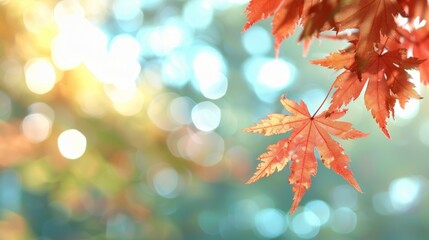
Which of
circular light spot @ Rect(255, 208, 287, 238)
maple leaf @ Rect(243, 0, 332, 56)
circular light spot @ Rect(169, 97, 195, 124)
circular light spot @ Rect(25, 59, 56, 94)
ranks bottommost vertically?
maple leaf @ Rect(243, 0, 332, 56)

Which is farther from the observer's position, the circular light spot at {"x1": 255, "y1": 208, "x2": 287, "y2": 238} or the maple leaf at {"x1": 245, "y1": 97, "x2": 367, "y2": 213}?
the circular light spot at {"x1": 255, "y1": 208, "x2": 287, "y2": 238}

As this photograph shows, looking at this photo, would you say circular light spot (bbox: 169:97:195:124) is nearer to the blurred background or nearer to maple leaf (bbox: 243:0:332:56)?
the blurred background

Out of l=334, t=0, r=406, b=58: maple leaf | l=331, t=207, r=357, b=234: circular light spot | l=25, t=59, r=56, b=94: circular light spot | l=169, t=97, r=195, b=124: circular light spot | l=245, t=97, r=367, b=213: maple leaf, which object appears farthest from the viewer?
l=331, t=207, r=357, b=234: circular light spot

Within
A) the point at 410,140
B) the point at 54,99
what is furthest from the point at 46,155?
the point at 410,140

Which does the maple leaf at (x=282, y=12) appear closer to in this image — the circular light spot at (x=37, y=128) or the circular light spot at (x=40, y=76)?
the circular light spot at (x=40, y=76)

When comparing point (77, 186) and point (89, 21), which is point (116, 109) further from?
point (89, 21)

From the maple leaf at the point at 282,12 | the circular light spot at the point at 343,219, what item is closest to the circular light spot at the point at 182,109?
the circular light spot at the point at 343,219

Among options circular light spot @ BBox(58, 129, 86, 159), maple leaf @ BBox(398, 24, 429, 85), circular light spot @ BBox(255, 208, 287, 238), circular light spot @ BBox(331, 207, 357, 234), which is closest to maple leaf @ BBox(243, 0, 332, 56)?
maple leaf @ BBox(398, 24, 429, 85)
